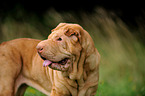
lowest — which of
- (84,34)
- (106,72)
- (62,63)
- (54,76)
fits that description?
(106,72)

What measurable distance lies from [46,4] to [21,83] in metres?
3.39

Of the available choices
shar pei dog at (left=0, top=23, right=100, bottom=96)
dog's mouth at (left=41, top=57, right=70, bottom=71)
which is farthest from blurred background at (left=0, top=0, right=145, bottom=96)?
dog's mouth at (left=41, top=57, right=70, bottom=71)

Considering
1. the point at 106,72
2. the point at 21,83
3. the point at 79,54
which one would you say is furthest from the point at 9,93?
the point at 106,72

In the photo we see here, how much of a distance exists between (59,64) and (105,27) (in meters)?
3.33

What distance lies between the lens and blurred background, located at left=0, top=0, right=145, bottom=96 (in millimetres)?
5883

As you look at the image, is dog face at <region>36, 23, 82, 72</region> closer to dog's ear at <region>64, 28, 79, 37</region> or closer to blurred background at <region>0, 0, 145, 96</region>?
dog's ear at <region>64, 28, 79, 37</region>

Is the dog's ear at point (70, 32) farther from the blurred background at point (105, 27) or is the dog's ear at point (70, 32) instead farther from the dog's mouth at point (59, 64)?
the blurred background at point (105, 27)

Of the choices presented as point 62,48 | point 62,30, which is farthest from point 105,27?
Result: point 62,48

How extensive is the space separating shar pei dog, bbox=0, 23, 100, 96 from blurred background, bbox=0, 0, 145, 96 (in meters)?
1.59

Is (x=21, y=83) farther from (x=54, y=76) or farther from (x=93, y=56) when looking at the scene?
(x=93, y=56)

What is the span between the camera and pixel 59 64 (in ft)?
10.5

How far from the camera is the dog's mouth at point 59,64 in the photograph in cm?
315

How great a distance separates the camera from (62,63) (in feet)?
10.6

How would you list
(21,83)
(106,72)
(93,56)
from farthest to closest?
(106,72), (21,83), (93,56)
